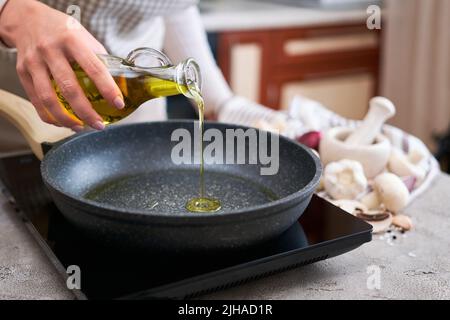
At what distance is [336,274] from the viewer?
2.25 feet

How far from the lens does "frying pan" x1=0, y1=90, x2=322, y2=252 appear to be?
0.60m

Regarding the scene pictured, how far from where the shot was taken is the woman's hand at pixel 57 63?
2.24 ft

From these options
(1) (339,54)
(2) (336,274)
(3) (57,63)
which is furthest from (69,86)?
(1) (339,54)

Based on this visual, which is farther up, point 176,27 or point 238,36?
point 176,27

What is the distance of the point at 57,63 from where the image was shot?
2.27ft

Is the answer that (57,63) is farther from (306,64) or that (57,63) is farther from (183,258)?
(306,64)

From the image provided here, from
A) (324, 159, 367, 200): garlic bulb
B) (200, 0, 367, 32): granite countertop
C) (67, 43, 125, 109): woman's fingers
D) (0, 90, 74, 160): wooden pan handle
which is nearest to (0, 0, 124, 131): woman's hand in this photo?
(67, 43, 125, 109): woman's fingers

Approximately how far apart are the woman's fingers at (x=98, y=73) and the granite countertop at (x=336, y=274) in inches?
8.3

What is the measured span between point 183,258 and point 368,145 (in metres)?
0.42

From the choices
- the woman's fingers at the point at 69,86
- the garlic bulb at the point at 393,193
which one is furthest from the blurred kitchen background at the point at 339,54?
the woman's fingers at the point at 69,86

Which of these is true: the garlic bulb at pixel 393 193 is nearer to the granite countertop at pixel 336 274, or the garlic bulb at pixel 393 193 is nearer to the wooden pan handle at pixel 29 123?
the granite countertop at pixel 336 274
